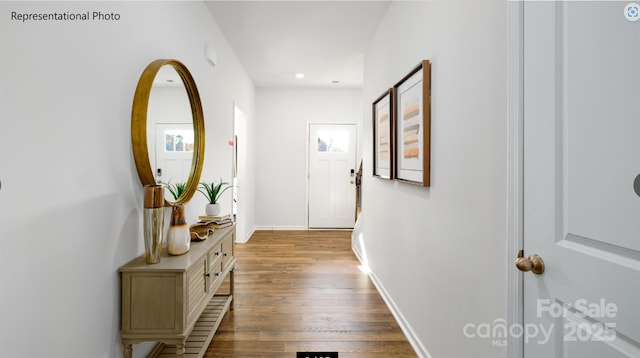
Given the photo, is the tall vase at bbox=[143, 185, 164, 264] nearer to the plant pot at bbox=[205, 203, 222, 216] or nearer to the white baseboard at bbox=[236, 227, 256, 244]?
the plant pot at bbox=[205, 203, 222, 216]

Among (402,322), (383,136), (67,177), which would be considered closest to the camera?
(67,177)

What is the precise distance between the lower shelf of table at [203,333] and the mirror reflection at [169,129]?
0.88 m

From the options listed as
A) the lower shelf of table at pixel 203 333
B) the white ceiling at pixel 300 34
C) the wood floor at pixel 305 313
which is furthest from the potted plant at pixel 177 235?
the white ceiling at pixel 300 34

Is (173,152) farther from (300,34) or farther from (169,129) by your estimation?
(300,34)

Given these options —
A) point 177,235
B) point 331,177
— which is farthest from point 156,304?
point 331,177

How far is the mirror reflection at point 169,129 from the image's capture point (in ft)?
Result: 5.69

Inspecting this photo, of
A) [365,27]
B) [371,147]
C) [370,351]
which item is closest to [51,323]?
[370,351]

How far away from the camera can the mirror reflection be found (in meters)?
1.73

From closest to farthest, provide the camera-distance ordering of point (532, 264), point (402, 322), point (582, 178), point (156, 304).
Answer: point (582, 178)
point (532, 264)
point (156, 304)
point (402, 322)

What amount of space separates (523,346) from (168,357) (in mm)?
1791

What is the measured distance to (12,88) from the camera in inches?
39.2

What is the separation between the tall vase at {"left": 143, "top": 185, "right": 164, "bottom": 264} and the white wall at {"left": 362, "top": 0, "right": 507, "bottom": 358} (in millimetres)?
1438

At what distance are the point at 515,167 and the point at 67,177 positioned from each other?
5.33 ft

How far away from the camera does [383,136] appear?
2.76 metres
